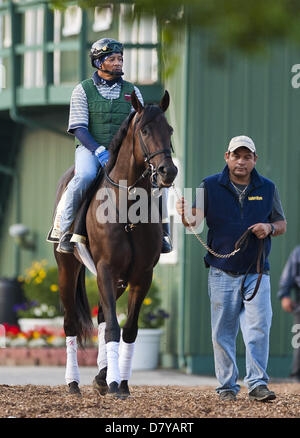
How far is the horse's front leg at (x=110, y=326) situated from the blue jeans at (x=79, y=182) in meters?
0.67

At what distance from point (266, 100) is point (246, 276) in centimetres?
649

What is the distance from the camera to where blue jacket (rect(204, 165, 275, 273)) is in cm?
735

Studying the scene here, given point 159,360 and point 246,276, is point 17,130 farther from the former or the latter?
point 246,276

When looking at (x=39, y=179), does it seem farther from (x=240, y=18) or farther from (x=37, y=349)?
(x=240, y=18)

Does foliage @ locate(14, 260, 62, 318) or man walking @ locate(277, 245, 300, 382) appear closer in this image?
man walking @ locate(277, 245, 300, 382)

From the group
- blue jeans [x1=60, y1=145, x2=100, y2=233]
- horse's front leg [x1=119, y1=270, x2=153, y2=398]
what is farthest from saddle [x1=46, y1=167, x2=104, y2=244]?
horse's front leg [x1=119, y1=270, x2=153, y2=398]

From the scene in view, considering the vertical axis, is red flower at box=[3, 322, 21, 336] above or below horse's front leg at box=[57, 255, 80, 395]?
below

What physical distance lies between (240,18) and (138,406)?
122 inches

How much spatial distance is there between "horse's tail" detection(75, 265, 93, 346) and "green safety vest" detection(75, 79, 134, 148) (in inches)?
55.8

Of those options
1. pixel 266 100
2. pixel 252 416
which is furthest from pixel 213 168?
pixel 252 416

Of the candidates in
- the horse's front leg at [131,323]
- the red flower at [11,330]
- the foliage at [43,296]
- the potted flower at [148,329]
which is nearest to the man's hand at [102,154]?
the horse's front leg at [131,323]

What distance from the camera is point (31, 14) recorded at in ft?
58.0

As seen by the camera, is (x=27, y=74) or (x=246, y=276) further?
(x=27, y=74)

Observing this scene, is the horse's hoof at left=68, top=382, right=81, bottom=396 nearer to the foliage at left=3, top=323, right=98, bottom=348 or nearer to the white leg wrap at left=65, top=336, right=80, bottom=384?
the white leg wrap at left=65, top=336, right=80, bottom=384
